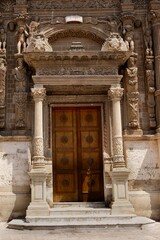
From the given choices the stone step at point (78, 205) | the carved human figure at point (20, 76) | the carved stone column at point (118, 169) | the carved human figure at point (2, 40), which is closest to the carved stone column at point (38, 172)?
the carved human figure at point (20, 76)

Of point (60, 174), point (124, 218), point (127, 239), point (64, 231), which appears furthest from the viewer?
point (60, 174)

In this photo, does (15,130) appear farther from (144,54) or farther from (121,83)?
(144,54)

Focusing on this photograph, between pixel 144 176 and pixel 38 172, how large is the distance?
9.62ft

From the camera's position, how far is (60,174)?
390 inches

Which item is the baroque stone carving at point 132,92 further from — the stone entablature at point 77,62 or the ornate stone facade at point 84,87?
the stone entablature at point 77,62

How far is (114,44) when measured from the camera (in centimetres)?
964

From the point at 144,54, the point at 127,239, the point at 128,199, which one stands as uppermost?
the point at 144,54

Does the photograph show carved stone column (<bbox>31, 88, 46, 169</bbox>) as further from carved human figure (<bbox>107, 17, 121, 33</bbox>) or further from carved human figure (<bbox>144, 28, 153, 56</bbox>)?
carved human figure (<bbox>144, 28, 153, 56</bbox>)

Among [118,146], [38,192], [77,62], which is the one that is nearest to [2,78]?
[77,62]

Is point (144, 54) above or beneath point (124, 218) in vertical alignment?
above

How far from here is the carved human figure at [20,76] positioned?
9.83 meters

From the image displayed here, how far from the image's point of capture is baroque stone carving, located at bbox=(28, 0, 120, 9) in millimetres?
10469

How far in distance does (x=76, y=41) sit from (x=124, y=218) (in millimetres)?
5228

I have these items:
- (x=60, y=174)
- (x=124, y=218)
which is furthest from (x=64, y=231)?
(x=60, y=174)
